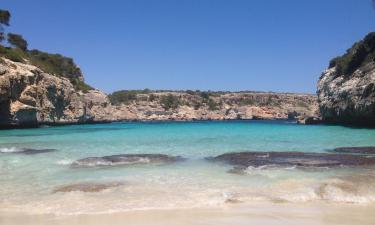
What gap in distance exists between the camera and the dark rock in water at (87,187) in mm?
10836

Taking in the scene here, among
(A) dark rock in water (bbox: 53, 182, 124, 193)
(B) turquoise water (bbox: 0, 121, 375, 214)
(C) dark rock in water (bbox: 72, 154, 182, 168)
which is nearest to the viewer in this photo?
(B) turquoise water (bbox: 0, 121, 375, 214)

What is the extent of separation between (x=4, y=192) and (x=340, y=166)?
10736mm

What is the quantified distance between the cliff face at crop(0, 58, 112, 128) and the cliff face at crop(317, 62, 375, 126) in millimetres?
38493

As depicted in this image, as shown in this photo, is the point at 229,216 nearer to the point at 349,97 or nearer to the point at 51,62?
the point at 349,97

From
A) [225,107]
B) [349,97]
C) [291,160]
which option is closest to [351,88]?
[349,97]

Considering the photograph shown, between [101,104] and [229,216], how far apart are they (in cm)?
8610

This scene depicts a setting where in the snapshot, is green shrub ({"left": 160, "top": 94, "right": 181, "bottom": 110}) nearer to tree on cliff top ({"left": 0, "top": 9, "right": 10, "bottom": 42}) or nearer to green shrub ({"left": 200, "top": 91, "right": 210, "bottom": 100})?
green shrub ({"left": 200, "top": 91, "right": 210, "bottom": 100})

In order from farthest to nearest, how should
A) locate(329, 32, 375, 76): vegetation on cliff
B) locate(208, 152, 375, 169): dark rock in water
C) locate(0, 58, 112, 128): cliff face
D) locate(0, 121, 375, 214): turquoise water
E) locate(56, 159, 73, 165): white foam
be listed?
locate(329, 32, 375, 76): vegetation on cliff → locate(0, 58, 112, 128): cliff face → locate(56, 159, 73, 165): white foam → locate(208, 152, 375, 169): dark rock in water → locate(0, 121, 375, 214): turquoise water

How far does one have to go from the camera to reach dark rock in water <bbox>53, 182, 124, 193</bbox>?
10.8 meters

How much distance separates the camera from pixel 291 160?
1634 centimetres

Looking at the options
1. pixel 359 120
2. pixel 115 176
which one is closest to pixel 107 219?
pixel 115 176

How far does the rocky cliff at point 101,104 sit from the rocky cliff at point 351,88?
18.0 meters

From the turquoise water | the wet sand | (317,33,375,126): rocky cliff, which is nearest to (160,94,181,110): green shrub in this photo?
(317,33,375,126): rocky cliff

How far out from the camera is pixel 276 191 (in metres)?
10.3
